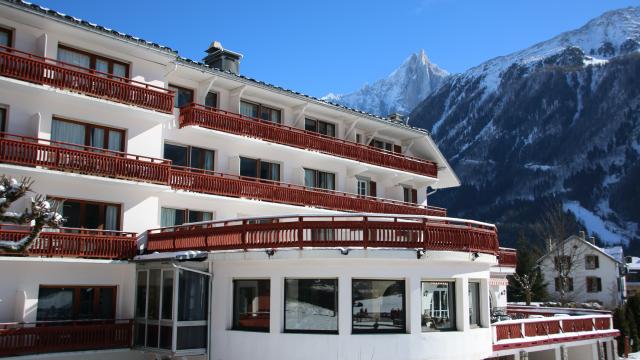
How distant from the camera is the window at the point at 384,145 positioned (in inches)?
Answer: 1586

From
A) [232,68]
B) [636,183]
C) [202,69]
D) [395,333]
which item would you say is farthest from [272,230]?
[636,183]

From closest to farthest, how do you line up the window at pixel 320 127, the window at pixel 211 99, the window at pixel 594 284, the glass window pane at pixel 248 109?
the window at pixel 211 99, the glass window pane at pixel 248 109, the window at pixel 320 127, the window at pixel 594 284

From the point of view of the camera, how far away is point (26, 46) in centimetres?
2291

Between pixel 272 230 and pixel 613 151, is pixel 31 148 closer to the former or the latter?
pixel 272 230

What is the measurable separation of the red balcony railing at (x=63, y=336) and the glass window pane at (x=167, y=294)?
7.33 ft

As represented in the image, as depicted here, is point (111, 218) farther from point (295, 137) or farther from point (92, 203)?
point (295, 137)

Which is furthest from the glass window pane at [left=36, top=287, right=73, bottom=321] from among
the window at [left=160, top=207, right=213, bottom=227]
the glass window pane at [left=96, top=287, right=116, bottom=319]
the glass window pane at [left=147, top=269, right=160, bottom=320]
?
the window at [left=160, top=207, right=213, bottom=227]

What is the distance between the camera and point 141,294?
2309cm

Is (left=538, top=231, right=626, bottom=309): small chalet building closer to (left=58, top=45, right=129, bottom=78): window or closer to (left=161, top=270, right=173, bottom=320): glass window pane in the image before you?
(left=58, top=45, right=129, bottom=78): window

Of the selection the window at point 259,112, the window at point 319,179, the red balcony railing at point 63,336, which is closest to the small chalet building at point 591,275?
the window at point 319,179

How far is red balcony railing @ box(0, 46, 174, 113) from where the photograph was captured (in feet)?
71.1

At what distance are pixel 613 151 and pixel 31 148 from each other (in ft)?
676

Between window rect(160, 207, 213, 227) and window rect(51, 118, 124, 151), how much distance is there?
3.69 meters

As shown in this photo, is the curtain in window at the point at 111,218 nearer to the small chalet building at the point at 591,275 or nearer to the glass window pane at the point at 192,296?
the glass window pane at the point at 192,296
